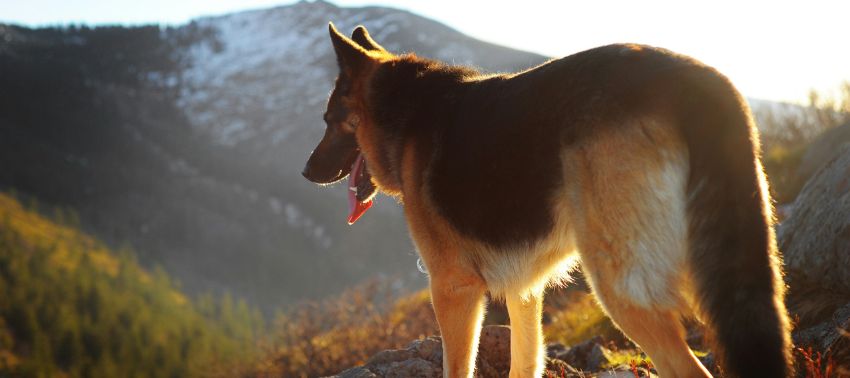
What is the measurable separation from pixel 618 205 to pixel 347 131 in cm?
257

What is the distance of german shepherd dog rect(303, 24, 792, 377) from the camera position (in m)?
2.51

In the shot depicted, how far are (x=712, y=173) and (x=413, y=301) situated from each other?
41.3 feet

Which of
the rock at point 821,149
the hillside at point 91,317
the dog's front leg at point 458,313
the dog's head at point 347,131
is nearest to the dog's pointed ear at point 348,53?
the dog's head at point 347,131

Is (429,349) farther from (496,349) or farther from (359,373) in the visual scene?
(359,373)

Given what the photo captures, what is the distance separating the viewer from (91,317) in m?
110

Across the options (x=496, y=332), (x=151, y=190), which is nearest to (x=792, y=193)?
(x=496, y=332)

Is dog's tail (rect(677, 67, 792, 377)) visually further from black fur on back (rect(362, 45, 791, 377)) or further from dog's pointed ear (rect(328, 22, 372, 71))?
dog's pointed ear (rect(328, 22, 372, 71))

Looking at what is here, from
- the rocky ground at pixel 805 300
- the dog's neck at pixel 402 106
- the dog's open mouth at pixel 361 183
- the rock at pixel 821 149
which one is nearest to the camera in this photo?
the dog's neck at pixel 402 106

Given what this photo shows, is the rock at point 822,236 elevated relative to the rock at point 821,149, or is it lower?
lower

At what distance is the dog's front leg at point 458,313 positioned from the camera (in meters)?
3.66

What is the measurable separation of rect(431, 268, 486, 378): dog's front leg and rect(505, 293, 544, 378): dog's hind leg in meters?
0.58

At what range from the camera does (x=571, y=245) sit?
315 centimetres

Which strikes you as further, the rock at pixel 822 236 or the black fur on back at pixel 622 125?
the rock at pixel 822 236

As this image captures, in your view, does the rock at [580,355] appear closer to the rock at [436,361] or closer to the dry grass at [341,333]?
the rock at [436,361]
